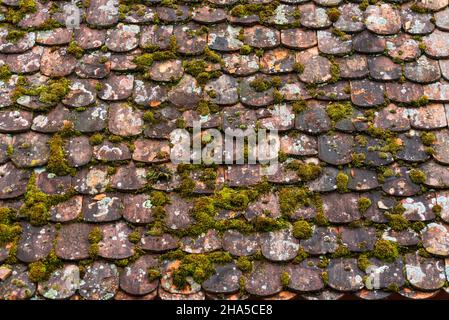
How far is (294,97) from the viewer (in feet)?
12.5

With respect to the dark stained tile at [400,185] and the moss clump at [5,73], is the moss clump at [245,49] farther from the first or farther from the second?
the moss clump at [5,73]

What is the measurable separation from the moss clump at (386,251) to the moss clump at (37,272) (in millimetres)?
1845

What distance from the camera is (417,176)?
3.48 m

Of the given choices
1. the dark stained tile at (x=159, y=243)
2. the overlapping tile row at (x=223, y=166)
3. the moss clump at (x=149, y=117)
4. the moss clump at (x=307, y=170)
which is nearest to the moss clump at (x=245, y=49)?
the overlapping tile row at (x=223, y=166)

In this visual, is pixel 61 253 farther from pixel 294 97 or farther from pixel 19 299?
pixel 294 97

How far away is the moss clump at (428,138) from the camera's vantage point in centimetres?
361

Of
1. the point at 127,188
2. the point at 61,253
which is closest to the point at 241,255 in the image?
the point at 127,188

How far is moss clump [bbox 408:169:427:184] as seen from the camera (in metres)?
3.47

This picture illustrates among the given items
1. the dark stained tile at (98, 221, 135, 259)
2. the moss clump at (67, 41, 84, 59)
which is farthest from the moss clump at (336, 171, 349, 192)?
the moss clump at (67, 41, 84, 59)

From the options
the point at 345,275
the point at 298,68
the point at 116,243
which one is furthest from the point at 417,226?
the point at 116,243

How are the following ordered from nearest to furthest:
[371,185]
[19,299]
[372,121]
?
[19,299] < [371,185] < [372,121]

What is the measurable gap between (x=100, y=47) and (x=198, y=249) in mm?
1645

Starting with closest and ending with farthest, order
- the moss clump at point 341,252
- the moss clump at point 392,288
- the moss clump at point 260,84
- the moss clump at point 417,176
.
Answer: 1. the moss clump at point 392,288
2. the moss clump at point 341,252
3. the moss clump at point 417,176
4. the moss clump at point 260,84

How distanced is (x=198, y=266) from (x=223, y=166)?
0.67 meters
